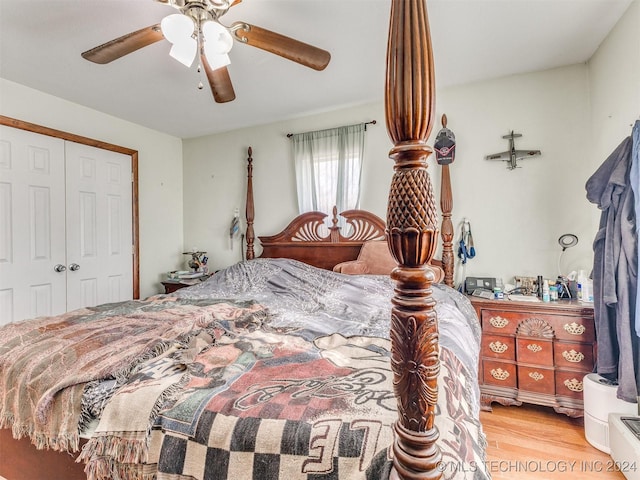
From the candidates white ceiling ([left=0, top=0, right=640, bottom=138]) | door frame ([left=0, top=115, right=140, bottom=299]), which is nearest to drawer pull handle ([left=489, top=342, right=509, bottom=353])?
white ceiling ([left=0, top=0, right=640, bottom=138])

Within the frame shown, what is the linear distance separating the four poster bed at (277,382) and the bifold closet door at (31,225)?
51.7 inches

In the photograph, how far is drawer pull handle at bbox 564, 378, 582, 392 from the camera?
2045mm

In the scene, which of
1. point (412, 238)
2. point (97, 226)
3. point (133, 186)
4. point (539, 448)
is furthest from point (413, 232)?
point (133, 186)

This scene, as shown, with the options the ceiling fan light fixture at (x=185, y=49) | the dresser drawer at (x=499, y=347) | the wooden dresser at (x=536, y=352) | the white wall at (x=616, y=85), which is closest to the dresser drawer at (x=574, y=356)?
the wooden dresser at (x=536, y=352)

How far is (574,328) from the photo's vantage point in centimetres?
206

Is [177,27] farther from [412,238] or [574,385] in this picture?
[574,385]

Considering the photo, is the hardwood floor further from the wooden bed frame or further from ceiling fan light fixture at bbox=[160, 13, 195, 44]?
ceiling fan light fixture at bbox=[160, 13, 195, 44]

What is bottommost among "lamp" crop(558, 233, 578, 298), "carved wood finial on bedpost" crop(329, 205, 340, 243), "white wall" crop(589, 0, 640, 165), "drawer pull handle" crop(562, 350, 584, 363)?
"drawer pull handle" crop(562, 350, 584, 363)

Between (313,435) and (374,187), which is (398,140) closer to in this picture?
(313,435)

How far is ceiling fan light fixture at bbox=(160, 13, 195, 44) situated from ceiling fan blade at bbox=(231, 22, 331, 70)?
0.21 meters

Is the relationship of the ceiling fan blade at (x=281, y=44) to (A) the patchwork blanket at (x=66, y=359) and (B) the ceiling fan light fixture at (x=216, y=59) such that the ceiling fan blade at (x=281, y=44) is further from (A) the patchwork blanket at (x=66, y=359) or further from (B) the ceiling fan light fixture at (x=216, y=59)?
(A) the patchwork blanket at (x=66, y=359)

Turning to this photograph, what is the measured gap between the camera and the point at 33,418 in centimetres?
110

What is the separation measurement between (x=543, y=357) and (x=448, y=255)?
0.94 metres

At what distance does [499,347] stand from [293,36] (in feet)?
8.24
